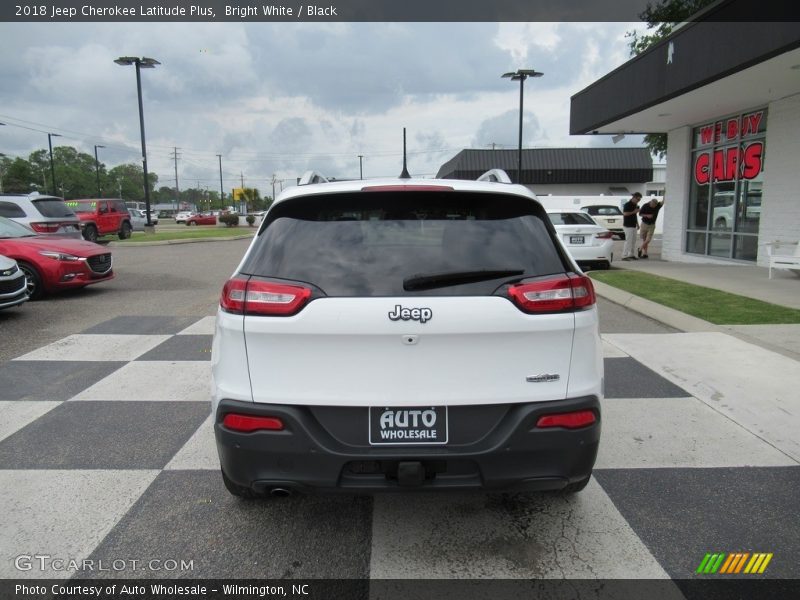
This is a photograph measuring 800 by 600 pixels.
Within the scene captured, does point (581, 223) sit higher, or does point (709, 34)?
point (709, 34)

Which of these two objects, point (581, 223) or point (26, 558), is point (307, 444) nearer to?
point (26, 558)

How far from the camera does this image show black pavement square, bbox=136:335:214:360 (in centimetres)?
640

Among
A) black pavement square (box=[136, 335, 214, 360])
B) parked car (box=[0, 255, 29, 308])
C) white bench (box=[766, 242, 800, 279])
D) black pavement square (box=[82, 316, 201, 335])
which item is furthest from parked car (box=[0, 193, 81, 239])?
white bench (box=[766, 242, 800, 279])

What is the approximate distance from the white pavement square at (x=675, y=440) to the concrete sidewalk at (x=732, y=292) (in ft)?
7.38

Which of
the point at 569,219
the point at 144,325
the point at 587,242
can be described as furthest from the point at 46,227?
the point at 587,242

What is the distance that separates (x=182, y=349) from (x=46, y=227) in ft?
38.1

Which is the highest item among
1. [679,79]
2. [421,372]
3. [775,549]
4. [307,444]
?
[679,79]

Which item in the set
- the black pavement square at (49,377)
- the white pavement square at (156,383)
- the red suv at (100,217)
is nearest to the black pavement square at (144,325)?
the black pavement square at (49,377)

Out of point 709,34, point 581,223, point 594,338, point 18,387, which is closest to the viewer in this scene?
point 594,338

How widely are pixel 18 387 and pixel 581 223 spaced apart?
11976 mm

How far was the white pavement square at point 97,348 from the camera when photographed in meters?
6.41

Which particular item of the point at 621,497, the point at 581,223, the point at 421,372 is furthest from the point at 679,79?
the point at 421,372

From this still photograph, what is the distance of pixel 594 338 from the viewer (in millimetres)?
2711

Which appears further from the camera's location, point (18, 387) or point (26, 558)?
point (18, 387)
